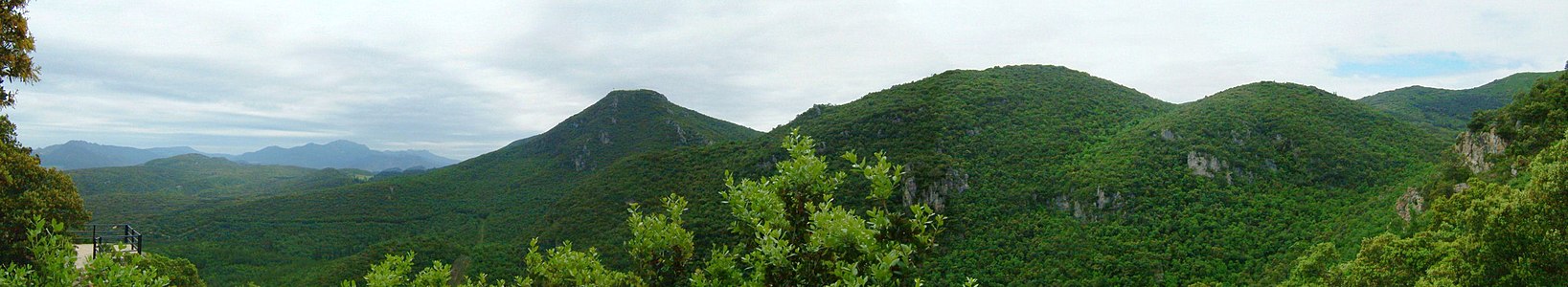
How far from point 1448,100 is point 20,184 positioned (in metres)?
159

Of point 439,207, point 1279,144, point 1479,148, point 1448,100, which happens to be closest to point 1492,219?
point 1479,148

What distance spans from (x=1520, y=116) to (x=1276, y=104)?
42.1 m

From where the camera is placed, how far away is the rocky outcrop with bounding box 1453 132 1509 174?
98.7ft

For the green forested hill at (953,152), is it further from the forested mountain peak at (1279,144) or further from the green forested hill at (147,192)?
the green forested hill at (147,192)

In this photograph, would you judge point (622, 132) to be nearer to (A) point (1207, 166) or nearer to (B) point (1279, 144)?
(A) point (1207, 166)

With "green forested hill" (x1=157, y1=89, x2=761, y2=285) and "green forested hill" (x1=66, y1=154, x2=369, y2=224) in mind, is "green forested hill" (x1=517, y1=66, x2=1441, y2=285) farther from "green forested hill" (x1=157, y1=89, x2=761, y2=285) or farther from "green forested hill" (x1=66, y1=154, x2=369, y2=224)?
"green forested hill" (x1=66, y1=154, x2=369, y2=224)

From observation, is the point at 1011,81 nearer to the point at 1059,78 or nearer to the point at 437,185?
the point at 1059,78

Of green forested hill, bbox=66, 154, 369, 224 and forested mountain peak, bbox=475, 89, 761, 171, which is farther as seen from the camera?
forested mountain peak, bbox=475, 89, 761, 171

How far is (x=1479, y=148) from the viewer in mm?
32438

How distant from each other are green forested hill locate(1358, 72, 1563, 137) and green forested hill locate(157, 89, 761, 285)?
370 ft

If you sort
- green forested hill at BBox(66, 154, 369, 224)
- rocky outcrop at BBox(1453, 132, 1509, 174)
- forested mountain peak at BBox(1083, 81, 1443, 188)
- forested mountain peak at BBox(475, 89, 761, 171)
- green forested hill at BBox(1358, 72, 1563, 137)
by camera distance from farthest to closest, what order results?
1. forested mountain peak at BBox(475, 89, 761, 171)
2. green forested hill at BBox(66, 154, 369, 224)
3. green forested hill at BBox(1358, 72, 1563, 137)
4. forested mountain peak at BBox(1083, 81, 1443, 188)
5. rocky outcrop at BBox(1453, 132, 1509, 174)

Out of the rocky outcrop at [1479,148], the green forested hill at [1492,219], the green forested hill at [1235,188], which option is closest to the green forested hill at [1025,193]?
the green forested hill at [1235,188]

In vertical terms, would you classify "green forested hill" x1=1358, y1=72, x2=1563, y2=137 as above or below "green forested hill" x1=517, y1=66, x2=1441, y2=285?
above

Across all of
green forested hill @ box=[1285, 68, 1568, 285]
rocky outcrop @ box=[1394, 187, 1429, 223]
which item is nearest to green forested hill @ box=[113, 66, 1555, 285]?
rocky outcrop @ box=[1394, 187, 1429, 223]
